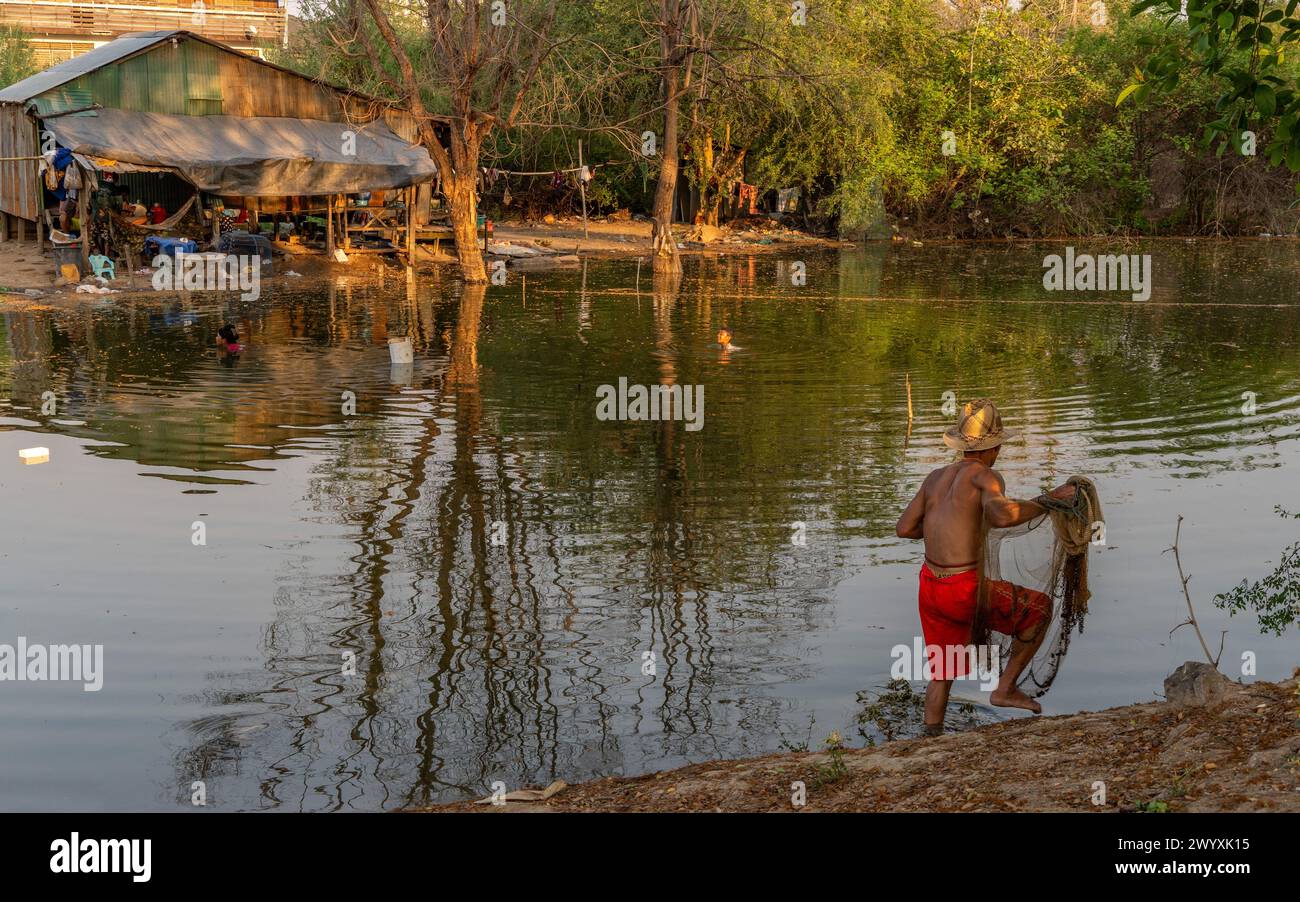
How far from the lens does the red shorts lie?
24.0ft

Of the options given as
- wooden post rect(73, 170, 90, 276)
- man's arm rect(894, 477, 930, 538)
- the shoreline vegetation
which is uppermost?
wooden post rect(73, 170, 90, 276)

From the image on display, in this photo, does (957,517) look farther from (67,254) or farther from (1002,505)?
(67,254)

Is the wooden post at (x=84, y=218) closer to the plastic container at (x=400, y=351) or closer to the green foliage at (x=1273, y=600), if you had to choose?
the plastic container at (x=400, y=351)

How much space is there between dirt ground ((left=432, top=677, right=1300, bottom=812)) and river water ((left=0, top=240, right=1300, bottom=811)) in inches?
27.3

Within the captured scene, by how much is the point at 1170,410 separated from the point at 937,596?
10.1 metres

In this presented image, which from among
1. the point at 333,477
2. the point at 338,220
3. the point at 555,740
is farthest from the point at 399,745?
the point at 338,220

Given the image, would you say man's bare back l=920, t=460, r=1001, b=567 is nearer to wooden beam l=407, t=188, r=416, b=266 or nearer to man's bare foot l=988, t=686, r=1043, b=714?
man's bare foot l=988, t=686, r=1043, b=714

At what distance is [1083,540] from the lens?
285 inches

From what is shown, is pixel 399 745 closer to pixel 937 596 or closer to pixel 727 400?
pixel 937 596

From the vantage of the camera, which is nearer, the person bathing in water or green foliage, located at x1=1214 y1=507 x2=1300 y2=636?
the person bathing in water

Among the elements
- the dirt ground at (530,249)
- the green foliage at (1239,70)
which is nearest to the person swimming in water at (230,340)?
the dirt ground at (530,249)

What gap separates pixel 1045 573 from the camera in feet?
24.4

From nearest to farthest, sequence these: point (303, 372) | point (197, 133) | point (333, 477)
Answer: point (333, 477) < point (303, 372) < point (197, 133)

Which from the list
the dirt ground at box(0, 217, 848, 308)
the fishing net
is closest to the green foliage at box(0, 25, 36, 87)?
the dirt ground at box(0, 217, 848, 308)
